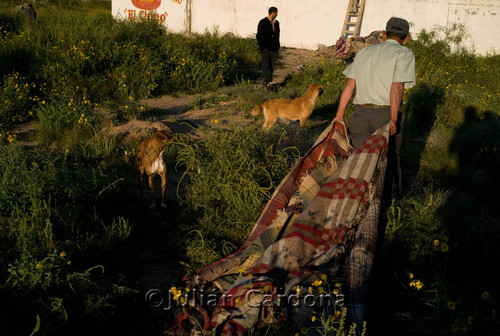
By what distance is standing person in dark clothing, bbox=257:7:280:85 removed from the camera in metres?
10.6

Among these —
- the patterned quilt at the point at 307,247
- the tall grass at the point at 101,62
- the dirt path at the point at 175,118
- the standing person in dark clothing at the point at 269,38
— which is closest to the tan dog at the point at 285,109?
the dirt path at the point at 175,118

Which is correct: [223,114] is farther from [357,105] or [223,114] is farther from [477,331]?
[477,331]

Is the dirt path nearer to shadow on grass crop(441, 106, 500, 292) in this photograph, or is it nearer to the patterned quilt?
the patterned quilt

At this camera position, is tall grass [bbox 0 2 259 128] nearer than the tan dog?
No

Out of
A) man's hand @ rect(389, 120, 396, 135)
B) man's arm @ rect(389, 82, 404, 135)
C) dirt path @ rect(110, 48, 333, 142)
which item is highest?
man's arm @ rect(389, 82, 404, 135)

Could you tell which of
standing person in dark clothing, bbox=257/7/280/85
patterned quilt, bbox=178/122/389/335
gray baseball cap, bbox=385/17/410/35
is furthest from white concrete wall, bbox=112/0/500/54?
patterned quilt, bbox=178/122/389/335

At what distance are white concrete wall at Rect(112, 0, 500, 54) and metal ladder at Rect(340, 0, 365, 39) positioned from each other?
245 millimetres

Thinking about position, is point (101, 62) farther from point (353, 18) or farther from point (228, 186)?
point (353, 18)

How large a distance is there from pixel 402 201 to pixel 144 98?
7326 millimetres

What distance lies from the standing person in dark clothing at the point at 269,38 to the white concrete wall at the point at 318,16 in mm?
6602

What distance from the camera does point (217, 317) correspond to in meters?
2.91

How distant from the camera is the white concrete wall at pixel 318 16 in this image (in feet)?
47.7

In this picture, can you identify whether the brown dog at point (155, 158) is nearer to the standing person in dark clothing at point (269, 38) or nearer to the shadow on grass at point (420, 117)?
the shadow on grass at point (420, 117)

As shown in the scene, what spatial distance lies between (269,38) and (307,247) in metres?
8.07
